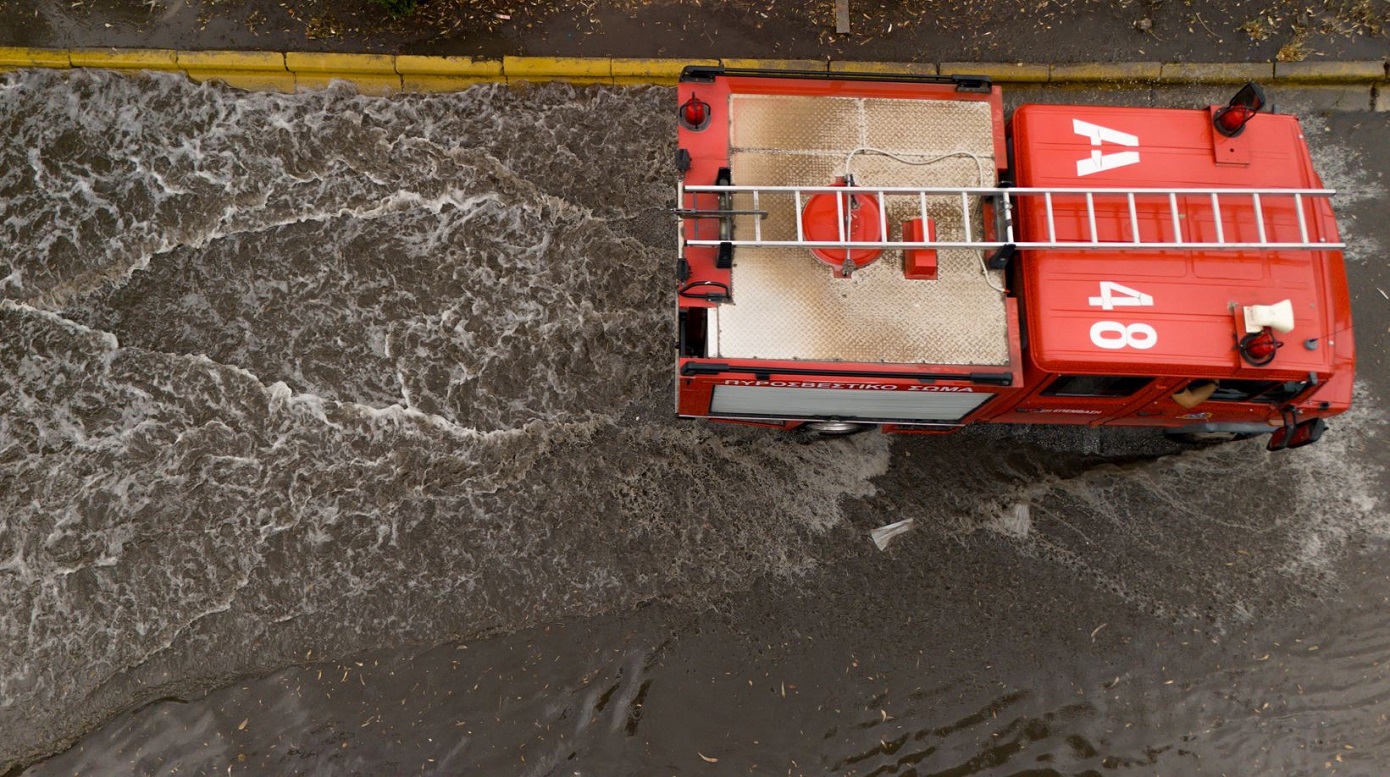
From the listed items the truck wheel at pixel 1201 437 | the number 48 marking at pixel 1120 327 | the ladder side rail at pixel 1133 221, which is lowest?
the truck wheel at pixel 1201 437

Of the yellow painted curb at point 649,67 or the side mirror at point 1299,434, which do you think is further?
the yellow painted curb at point 649,67

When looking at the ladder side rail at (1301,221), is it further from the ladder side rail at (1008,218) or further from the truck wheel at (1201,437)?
the truck wheel at (1201,437)

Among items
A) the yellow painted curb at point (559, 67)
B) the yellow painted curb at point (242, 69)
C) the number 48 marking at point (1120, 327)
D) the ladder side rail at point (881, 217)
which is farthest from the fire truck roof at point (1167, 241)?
the yellow painted curb at point (242, 69)

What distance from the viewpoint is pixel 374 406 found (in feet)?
26.1

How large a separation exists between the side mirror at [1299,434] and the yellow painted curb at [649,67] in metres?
6.21

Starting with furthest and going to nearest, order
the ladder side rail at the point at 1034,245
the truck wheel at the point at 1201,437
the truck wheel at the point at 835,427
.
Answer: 1. the truck wheel at the point at 1201,437
2. the truck wheel at the point at 835,427
3. the ladder side rail at the point at 1034,245

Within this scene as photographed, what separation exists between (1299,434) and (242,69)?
10413 mm

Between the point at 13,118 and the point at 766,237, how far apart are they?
8.21 meters

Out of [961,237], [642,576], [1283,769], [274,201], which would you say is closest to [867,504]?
[642,576]

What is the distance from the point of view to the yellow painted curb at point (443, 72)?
8.59 metres

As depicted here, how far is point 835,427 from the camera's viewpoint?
24.0ft

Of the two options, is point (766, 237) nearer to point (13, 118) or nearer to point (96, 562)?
point (96, 562)

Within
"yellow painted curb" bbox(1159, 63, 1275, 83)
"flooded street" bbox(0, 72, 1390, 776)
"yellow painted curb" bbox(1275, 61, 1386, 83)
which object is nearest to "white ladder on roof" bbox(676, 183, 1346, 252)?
"flooded street" bbox(0, 72, 1390, 776)

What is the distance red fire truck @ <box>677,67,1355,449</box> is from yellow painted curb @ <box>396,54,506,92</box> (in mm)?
3259
